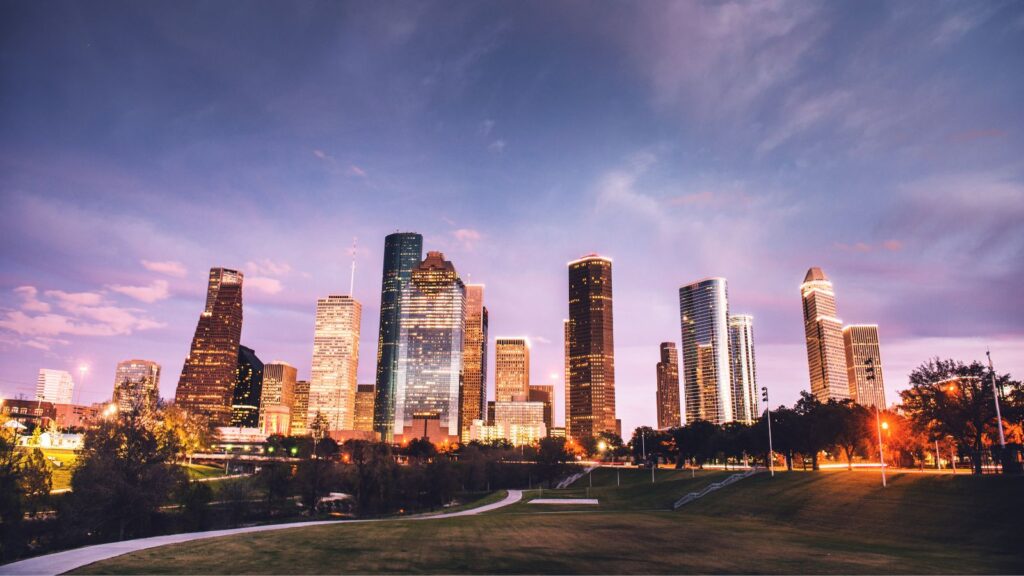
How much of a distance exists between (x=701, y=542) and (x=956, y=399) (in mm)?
48385

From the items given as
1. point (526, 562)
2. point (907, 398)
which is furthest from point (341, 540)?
point (907, 398)

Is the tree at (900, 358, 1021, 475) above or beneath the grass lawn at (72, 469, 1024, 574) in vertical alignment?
above

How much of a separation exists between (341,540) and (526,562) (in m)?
11.1

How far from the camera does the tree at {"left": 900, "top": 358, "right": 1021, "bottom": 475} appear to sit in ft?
204

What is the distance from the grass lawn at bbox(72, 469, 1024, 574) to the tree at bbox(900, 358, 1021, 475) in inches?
527

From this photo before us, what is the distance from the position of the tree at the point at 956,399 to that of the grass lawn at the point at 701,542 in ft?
43.9

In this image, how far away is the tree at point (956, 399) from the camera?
6225cm

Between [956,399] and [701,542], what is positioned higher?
[956,399]

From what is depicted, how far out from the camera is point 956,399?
6412cm

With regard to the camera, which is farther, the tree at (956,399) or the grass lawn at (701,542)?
the tree at (956,399)

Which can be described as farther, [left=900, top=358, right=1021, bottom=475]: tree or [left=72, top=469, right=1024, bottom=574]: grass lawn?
[left=900, top=358, right=1021, bottom=475]: tree

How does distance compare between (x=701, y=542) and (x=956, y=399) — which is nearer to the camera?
(x=701, y=542)

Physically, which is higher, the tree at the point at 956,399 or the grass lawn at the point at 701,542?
the tree at the point at 956,399

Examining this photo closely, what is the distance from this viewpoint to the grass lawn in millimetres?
24703
